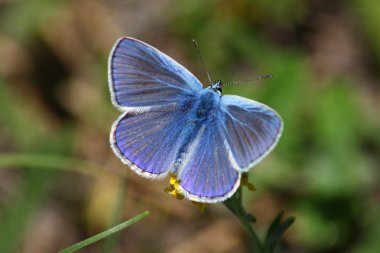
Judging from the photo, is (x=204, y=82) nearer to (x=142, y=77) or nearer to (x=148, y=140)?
(x=142, y=77)

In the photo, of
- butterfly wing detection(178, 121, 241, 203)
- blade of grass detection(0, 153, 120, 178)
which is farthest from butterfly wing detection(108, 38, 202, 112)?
blade of grass detection(0, 153, 120, 178)

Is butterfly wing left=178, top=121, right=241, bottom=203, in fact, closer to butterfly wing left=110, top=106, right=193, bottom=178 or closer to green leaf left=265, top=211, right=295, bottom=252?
butterfly wing left=110, top=106, right=193, bottom=178

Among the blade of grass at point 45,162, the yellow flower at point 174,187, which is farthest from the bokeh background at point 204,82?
the yellow flower at point 174,187

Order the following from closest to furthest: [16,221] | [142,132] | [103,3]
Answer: [142,132] < [16,221] < [103,3]

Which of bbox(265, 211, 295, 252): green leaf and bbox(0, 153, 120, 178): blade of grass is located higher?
bbox(265, 211, 295, 252): green leaf

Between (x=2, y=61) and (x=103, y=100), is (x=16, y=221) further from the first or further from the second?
(x=2, y=61)

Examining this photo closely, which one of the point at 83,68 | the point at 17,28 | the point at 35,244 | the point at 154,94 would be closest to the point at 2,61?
the point at 17,28

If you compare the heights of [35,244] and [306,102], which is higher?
[306,102]

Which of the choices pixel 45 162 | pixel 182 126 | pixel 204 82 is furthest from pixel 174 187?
pixel 204 82

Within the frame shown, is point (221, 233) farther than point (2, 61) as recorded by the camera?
No
